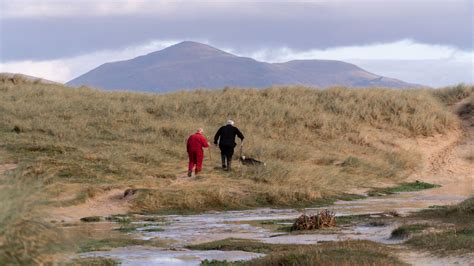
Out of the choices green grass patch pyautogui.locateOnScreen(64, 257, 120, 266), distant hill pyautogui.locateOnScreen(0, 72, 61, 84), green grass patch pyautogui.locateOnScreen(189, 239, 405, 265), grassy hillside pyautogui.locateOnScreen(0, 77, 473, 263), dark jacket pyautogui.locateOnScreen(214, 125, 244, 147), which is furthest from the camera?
distant hill pyautogui.locateOnScreen(0, 72, 61, 84)

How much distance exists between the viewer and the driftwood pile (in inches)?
846

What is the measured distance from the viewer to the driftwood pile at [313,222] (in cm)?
2150

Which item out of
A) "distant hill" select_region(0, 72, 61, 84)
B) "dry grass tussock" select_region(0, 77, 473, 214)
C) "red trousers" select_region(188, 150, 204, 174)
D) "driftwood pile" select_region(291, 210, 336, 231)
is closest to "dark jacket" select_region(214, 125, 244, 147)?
"dry grass tussock" select_region(0, 77, 473, 214)

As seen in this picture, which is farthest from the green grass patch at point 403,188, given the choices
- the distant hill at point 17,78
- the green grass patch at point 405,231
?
the distant hill at point 17,78

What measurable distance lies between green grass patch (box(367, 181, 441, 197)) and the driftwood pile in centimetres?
1277

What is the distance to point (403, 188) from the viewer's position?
3781 centimetres

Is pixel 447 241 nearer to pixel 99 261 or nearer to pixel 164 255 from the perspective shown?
pixel 164 255

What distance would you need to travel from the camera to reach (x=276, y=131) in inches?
1858

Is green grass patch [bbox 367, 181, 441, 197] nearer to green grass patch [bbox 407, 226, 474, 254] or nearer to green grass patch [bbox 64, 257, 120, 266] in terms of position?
green grass patch [bbox 407, 226, 474, 254]

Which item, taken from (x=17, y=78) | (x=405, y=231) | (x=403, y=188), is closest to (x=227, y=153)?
(x=403, y=188)

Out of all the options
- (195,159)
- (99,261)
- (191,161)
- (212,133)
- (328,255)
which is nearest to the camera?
(328,255)

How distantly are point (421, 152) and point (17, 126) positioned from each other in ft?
68.5

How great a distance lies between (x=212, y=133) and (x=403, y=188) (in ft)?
35.0

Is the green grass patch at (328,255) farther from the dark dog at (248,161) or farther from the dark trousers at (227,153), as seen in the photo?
the dark dog at (248,161)
